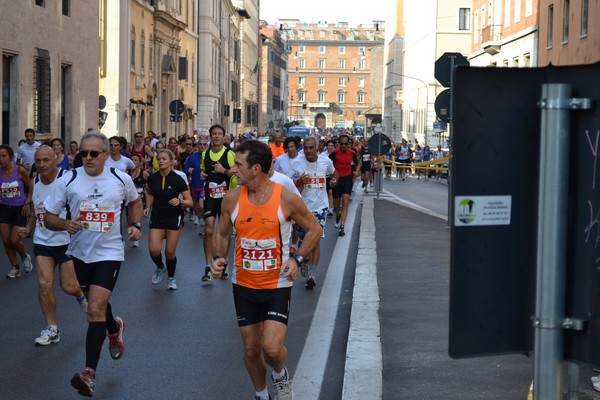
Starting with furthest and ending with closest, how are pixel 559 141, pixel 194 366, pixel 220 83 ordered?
pixel 220 83
pixel 194 366
pixel 559 141

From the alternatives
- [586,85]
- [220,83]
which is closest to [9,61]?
[586,85]

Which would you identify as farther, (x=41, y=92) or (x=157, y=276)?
(x=41, y=92)

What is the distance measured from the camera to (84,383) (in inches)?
279

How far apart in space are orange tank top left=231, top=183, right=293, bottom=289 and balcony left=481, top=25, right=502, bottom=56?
47382 mm

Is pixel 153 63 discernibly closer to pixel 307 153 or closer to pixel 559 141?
pixel 307 153

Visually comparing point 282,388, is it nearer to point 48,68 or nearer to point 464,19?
point 48,68

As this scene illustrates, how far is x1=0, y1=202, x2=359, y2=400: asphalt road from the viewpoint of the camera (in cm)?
766

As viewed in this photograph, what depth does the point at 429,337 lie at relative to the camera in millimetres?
8820

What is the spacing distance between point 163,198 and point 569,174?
1007cm

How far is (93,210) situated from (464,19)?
76342 mm

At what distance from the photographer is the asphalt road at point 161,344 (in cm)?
766

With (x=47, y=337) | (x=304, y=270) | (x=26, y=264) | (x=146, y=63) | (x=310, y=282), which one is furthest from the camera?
(x=146, y=63)

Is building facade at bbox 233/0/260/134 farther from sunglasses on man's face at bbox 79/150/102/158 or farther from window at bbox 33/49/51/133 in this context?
sunglasses on man's face at bbox 79/150/102/158

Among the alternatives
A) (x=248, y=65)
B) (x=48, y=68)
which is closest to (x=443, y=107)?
(x=48, y=68)
